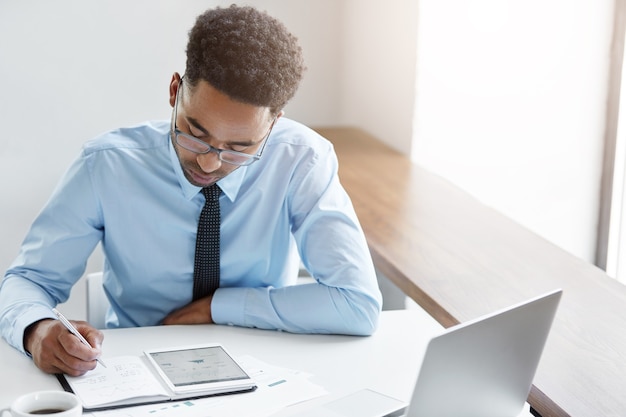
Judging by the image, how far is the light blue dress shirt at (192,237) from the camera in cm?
185

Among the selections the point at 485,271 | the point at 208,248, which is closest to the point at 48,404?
the point at 208,248

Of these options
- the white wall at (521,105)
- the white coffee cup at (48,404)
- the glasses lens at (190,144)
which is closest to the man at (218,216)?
the glasses lens at (190,144)

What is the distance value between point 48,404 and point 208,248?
64 cm

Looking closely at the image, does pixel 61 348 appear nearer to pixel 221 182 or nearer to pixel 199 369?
pixel 199 369

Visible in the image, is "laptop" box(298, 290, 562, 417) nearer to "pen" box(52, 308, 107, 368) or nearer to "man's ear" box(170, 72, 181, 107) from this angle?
"pen" box(52, 308, 107, 368)

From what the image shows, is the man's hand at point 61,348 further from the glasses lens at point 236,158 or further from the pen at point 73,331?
the glasses lens at point 236,158

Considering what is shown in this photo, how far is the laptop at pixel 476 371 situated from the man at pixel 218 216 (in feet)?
1.12

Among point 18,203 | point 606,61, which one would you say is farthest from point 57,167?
point 606,61

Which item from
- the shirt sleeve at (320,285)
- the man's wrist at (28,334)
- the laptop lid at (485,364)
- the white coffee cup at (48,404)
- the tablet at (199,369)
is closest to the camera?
the laptop lid at (485,364)

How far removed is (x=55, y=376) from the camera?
1596 mm

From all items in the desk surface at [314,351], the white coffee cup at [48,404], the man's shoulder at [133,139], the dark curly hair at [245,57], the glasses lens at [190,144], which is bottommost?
the desk surface at [314,351]

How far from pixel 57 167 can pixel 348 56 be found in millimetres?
1189

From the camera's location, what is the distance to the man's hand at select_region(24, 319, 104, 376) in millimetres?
1568

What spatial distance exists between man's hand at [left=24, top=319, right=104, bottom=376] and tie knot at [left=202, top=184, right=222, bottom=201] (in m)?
0.39
